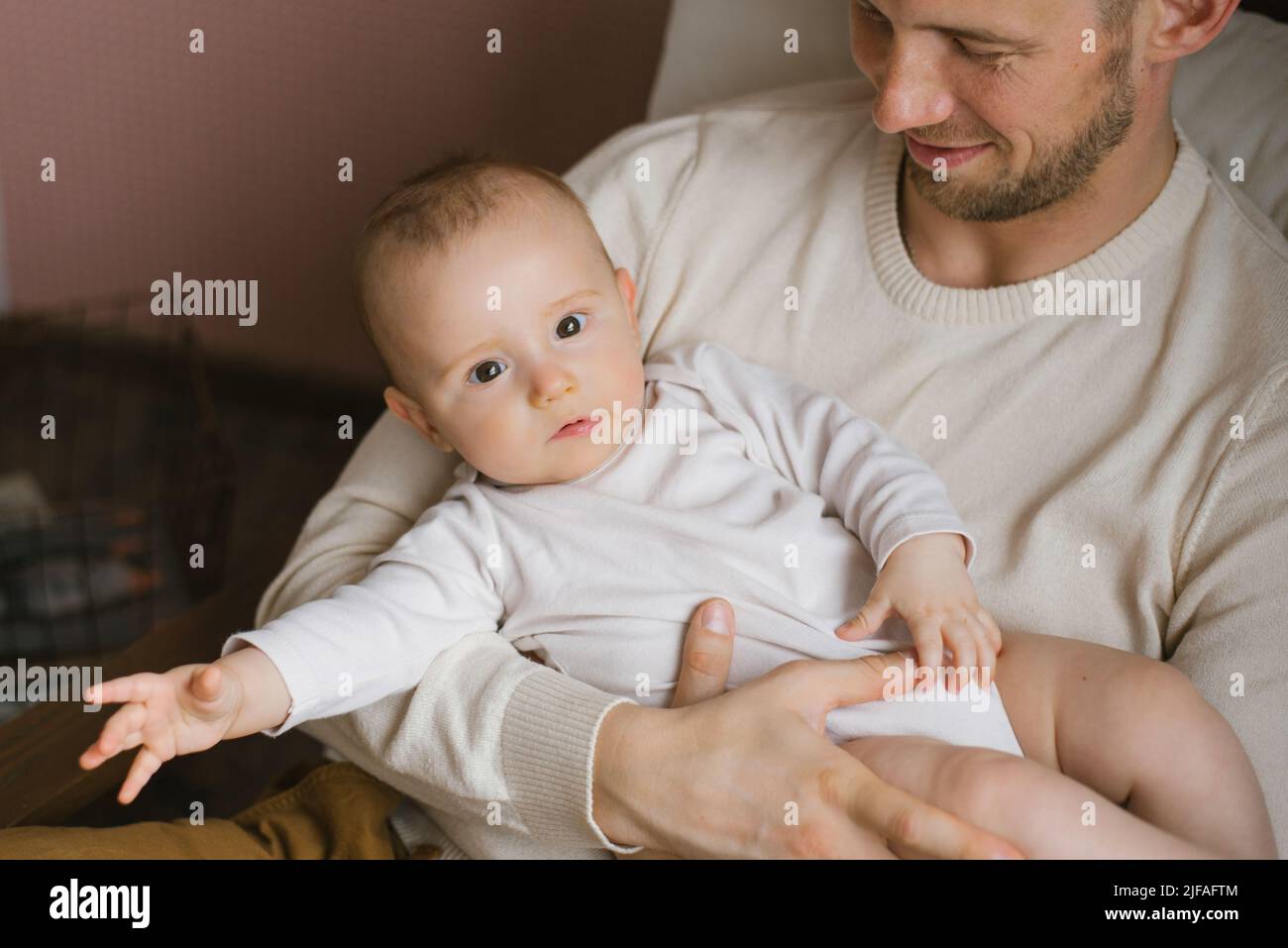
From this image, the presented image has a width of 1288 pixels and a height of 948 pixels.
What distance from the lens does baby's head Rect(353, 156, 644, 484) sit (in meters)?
1.15

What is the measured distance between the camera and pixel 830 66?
167 cm

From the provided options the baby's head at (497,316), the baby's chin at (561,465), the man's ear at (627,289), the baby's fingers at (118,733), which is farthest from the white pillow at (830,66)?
the baby's fingers at (118,733)

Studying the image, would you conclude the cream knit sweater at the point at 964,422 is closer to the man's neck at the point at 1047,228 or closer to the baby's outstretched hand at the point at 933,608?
the man's neck at the point at 1047,228

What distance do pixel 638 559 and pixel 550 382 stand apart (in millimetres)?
188


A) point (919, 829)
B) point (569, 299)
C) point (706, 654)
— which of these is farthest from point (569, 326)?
point (919, 829)

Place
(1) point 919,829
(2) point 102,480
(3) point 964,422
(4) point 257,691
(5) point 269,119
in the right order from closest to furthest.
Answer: (1) point 919,829 → (4) point 257,691 → (3) point 964,422 → (5) point 269,119 → (2) point 102,480

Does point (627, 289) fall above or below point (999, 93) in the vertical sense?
below

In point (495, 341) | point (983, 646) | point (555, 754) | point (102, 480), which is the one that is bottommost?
point (102, 480)

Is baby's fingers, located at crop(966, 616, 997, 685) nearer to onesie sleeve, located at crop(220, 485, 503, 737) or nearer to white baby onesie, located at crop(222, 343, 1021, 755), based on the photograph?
white baby onesie, located at crop(222, 343, 1021, 755)

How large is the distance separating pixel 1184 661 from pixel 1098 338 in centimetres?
34

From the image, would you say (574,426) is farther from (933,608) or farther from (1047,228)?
(1047,228)
